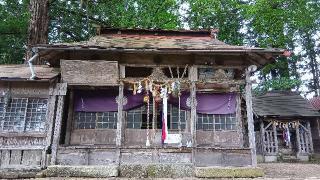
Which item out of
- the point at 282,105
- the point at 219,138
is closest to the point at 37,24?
the point at 219,138

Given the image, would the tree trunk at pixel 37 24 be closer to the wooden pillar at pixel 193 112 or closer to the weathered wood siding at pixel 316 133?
the wooden pillar at pixel 193 112

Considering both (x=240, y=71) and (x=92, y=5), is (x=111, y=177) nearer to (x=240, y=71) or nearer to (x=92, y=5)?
(x=240, y=71)

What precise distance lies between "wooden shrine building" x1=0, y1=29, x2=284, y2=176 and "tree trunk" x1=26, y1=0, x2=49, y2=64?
106 inches

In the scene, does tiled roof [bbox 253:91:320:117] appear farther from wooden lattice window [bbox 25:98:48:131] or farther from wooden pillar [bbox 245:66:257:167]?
wooden lattice window [bbox 25:98:48:131]

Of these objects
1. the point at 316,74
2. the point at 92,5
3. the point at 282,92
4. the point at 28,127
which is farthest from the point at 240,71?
the point at 316,74

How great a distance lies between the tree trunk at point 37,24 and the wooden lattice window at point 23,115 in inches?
184

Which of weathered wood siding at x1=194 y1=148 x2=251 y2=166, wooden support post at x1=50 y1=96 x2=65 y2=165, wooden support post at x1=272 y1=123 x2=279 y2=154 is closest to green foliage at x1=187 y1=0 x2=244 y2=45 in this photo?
wooden support post at x1=272 y1=123 x2=279 y2=154

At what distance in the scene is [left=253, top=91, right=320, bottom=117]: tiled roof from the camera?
23359 mm

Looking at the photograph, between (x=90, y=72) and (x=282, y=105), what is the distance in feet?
59.7

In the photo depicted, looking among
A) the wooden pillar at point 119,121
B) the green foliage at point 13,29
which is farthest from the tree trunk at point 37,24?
the wooden pillar at point 119,121

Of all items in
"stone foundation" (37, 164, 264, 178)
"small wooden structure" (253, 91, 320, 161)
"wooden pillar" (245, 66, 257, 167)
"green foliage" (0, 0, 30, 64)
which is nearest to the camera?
"stone foundation" (37, 164, 264, 178)

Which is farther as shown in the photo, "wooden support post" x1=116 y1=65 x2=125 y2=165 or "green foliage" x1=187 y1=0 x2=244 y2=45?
"green foliage" x1=187 y1=0 x2=244 y2=45

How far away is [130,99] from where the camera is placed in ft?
42.8

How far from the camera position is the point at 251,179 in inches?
416
